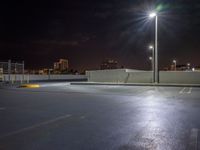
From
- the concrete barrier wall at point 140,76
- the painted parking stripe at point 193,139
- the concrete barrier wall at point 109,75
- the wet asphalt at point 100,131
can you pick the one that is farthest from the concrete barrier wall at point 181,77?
the painted parking stripe at point 193,139

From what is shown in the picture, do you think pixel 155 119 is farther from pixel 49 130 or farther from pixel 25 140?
pixel 25 140

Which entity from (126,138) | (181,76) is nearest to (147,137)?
(126,138)

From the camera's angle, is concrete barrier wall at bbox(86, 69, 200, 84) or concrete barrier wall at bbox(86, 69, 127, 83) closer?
concrete barrier wall at bbox(86, 69, 200, 84)

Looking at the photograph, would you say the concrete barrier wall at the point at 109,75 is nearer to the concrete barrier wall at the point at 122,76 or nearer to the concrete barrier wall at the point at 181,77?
the concrete barrier wall at the point at 122,76

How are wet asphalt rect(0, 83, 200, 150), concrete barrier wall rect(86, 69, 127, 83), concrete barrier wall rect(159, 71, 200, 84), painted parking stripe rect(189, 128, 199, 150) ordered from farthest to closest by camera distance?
concrete barrier wall rect(86, 69, 127, 83)
concrete barrier wall rect(159, 71, 200, 84)
wet asphalt rect(0, 83, 200, 150)
painted parking stripe rect(189, 128, 199, 150)

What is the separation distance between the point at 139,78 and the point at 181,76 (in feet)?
18.2

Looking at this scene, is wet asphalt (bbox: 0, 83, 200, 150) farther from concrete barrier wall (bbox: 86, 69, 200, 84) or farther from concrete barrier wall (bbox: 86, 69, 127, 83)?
concrete barrier wall (bbox: 86, 69, 127, 83)

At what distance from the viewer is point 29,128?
5.73 metres

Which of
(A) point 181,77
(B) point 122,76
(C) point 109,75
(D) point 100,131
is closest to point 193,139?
(D) point 100,131

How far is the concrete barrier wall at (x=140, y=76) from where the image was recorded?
25506 mm

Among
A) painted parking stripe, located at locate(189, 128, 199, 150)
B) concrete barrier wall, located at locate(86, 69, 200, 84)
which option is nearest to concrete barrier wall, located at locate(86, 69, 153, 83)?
concrete barrier wall, located at locate(86, 69, 200, 84)

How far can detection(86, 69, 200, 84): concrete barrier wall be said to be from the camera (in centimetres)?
2551

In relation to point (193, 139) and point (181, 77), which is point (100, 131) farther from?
point (181, 77)

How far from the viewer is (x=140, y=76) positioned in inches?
1134
